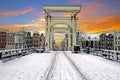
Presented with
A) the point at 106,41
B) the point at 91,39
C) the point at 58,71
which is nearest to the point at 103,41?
the point at 106,41

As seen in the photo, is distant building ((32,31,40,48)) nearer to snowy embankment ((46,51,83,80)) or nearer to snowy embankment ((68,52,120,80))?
snowy embankment ((68,52,120,80))

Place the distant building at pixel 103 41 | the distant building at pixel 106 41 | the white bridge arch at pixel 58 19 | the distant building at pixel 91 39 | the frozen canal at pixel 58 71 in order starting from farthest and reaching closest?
the distant building at pixel 103 41 → the distant building at pixel 91 39 → the distant building at pixel 106 41 → the white bridge arch at pixel 58 19 → the frozen canal at pixel 58 71

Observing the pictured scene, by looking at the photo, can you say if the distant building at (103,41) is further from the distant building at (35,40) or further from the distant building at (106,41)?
the distant building at (35,40)

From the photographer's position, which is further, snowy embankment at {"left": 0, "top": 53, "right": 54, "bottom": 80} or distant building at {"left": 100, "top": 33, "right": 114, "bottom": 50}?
distant building at {"left": 100, "top": 33, "right": 114, "bottom": 50}

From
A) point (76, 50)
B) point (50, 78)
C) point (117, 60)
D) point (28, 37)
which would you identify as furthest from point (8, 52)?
point (28, 37)

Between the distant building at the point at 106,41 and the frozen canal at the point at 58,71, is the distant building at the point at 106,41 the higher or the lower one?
the higher one

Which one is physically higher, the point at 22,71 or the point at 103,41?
the point at 103,41

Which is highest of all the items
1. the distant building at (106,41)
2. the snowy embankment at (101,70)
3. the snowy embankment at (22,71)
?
the distant building at (106,41)

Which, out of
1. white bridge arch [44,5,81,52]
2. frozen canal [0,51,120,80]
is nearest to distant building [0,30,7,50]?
white bridge arch [44,5,81,52]

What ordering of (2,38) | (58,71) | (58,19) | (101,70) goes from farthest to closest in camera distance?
(2,38) < (58,19) < (101,70) < (58,71)

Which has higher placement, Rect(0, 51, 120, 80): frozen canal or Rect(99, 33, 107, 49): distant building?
Rect(99, 33, 107, 49): distant building

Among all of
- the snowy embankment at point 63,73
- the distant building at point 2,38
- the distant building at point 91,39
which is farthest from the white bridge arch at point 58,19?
the distant building at point 2,38

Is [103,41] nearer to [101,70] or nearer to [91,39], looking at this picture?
[91,39]

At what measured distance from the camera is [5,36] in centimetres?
17038
